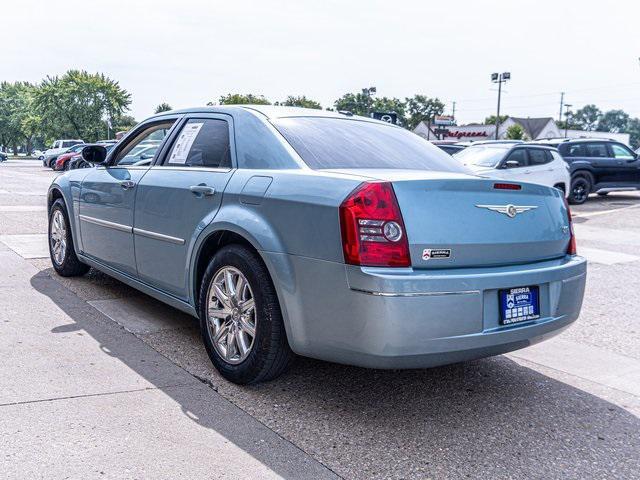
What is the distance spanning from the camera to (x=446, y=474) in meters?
2.73

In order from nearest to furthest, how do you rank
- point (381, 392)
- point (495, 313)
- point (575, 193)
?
1. point (495, 313)
2. point (381, 392)
3. point (575, 193)

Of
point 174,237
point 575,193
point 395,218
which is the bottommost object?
point 575,193

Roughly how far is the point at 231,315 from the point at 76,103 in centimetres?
7636

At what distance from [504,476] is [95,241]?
386 cm

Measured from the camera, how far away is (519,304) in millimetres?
3289

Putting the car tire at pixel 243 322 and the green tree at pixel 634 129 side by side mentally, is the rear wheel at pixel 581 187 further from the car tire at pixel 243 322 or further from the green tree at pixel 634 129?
the green tree at pixel 634 129

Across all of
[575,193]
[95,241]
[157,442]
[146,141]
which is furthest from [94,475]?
[575,193]

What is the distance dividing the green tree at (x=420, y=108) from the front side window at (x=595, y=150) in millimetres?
95514

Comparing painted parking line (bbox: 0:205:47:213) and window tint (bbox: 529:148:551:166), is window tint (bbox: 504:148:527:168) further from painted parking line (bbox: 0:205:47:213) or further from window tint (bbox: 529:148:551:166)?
painted parking line (bbox: 0:205:47:213)

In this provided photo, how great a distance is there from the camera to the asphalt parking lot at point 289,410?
2.78m

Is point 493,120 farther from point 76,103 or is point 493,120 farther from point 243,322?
point 243,322

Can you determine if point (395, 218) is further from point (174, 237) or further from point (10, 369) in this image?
point (10, 369)

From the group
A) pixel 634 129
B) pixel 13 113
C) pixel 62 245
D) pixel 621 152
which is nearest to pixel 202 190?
pixel 62 245

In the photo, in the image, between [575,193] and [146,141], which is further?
[575,193]
